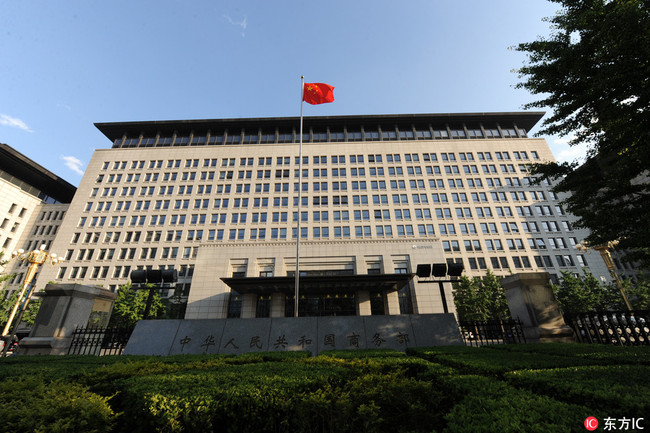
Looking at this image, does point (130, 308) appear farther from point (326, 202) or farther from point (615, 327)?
point (615, 327)

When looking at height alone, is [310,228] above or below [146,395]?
above

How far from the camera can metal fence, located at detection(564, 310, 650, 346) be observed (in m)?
8.16

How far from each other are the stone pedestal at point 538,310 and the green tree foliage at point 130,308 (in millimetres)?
37300

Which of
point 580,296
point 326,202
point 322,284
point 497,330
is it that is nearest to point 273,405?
point 497,330

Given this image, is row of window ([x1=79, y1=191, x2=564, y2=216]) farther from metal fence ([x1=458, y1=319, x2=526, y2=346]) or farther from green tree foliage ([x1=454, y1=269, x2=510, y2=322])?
metal fence ([x1=458, y1=319, x2=526, y2=346])

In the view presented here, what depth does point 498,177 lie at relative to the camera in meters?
52.2

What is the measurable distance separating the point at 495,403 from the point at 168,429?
318 cm

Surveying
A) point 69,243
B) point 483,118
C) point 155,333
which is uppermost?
point 483,118

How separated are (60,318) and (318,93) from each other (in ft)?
61.1

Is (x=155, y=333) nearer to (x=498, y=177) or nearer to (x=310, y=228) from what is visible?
(x=310, y=228)

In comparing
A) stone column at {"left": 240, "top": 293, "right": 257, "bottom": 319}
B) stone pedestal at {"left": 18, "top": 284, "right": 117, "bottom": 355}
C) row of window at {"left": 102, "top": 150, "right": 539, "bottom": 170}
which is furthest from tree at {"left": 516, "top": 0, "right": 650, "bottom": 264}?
row of window at {"left": 102, "top": 150, "right": 539, "bottom": 170}

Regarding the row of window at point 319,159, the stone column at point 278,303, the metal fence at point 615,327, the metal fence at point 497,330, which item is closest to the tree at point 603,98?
the metal fence at point 615,327

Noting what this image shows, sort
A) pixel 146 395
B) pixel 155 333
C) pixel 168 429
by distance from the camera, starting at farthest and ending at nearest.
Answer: pixel 155 333 → pixel 146 395 → pixel 168 429

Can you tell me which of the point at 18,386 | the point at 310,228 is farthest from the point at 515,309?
the point at 310,228
